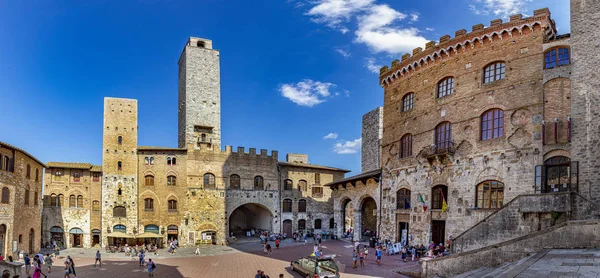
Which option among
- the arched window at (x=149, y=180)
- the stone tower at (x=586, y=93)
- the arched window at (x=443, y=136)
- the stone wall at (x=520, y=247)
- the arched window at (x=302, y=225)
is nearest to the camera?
the stone wall at (x=520, y=247)

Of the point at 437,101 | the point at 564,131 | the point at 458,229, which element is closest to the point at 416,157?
the point at 437,101

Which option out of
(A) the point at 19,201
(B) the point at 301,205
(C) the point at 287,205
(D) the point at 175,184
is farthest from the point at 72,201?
(B) the point at 301,205

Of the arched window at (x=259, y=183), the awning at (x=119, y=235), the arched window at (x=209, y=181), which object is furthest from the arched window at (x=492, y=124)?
the awning at (x=119, y=235)

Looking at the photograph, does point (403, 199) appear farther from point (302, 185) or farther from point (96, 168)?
point (96, 168)

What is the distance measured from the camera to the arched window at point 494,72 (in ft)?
75.5

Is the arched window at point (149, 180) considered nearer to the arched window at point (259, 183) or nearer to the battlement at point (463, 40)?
the arched window at point (259, 183)

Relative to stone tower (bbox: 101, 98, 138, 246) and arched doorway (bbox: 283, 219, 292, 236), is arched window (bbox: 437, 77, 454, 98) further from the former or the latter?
stone tower (bbox: 101, 98, 138, 246)

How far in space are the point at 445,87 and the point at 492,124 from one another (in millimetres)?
4620

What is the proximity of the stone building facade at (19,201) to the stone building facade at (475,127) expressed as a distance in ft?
92.3

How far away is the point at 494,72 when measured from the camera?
2342 centimetres

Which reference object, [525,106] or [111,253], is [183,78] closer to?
[111,253]

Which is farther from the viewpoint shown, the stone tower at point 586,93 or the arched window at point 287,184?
the arched window at point 287,184

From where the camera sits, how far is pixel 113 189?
35.8 metres

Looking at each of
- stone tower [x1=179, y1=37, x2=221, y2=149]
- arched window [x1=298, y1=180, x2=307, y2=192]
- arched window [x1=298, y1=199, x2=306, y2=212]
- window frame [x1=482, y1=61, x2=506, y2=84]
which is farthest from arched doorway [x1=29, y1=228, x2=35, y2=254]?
window frame [x1=482, y1=61, x2=506, y2=84]
